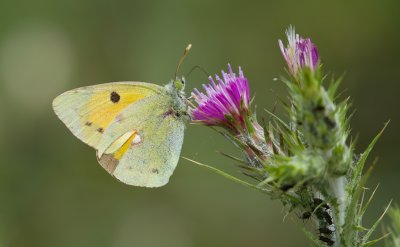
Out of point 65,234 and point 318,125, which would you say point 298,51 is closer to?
point 318,125

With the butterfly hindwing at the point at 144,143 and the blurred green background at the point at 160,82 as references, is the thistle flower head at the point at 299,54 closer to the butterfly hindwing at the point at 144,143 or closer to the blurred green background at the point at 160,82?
the butterfly hindwing at the point at 144,143

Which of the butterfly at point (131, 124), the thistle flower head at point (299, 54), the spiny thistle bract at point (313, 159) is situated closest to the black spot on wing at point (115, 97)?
the butterfly at point (131, 124)

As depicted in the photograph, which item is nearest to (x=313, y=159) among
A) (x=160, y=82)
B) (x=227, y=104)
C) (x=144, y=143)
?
(x=227, y=104)

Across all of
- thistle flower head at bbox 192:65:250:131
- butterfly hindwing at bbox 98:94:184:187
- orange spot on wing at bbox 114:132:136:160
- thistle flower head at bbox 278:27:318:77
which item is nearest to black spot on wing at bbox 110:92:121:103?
butterfly hindwing at bbox 98:94:184:187

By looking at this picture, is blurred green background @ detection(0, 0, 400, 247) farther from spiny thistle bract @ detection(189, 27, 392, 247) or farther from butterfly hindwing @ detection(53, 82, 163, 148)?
spiny thistle bract @ detection(189, 27, 392, 247)

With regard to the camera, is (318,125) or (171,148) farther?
(171,148)

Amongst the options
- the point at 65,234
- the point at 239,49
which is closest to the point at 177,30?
the point at 239,49
